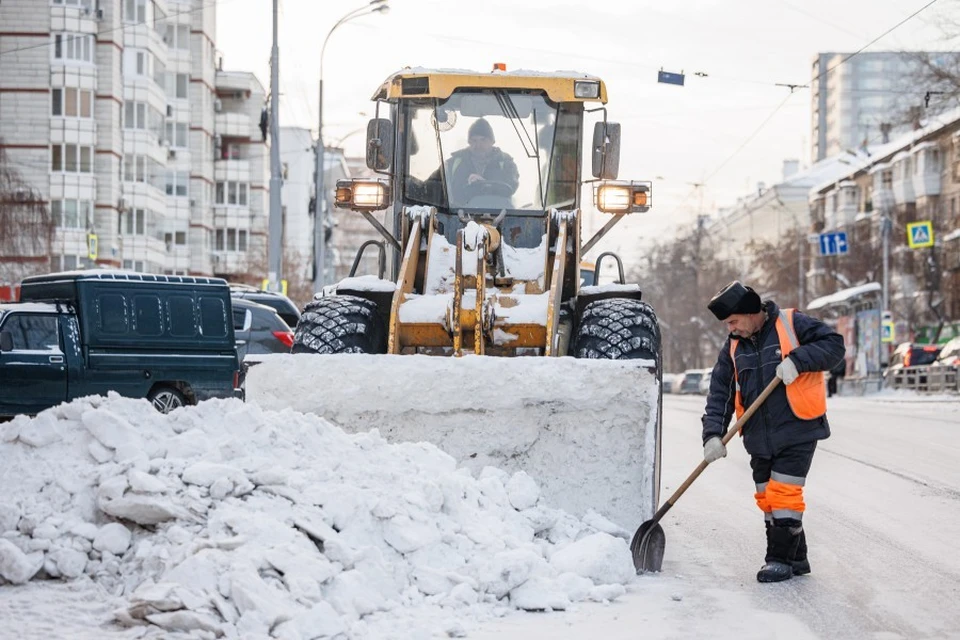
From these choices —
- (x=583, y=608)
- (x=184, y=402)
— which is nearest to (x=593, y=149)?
(x=583, y=608)

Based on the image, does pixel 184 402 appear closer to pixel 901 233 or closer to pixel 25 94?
pixel 25 94

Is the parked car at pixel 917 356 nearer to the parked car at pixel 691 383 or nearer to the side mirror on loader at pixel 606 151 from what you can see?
the parked car at pixel 691 383

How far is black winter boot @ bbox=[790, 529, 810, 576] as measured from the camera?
7316mm

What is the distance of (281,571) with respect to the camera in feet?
19.7

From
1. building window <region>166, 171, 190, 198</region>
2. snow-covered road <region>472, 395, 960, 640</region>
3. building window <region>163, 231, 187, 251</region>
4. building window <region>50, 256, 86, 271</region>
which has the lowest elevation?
snow-covered road <region>472, 395, 960, 640</region>

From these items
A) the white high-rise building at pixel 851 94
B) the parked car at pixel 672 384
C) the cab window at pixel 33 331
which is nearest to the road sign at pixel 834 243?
the parked car at pixel 672 384

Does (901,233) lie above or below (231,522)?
above

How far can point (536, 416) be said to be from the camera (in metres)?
7.88

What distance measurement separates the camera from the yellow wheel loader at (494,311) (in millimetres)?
7852

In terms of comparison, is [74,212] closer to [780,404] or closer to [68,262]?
[68,262]

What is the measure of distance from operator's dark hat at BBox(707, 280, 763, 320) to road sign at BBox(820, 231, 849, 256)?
166 ft

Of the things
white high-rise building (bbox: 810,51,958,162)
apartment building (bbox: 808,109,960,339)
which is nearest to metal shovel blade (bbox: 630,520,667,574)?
apartment building (bbox: 808,109,960,339)

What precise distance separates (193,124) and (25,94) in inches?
544

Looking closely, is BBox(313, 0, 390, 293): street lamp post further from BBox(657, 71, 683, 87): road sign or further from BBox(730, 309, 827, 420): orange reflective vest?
BBox(730, 309, 827, 420): orange reflective vest
